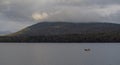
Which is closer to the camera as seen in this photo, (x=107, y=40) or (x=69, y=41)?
(x=107, y=40)

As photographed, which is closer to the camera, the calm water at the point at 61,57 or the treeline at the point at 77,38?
the calm water at the point at 61,57

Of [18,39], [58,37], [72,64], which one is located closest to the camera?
[72,64]

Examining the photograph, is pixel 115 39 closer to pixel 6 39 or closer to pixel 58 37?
pixel 58 37

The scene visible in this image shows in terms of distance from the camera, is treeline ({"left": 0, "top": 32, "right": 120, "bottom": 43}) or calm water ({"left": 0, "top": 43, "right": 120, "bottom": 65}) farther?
treeline ({"left": 0, "top": 32, "right": 120, "bottom": 43})

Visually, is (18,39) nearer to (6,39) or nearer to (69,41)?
(6,39)

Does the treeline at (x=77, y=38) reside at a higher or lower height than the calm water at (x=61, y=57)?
higher

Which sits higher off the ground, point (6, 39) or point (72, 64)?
point (6, 39)

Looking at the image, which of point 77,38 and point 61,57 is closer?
point 61,57

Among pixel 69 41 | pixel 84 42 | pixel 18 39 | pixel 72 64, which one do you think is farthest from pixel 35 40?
pixel 72 64

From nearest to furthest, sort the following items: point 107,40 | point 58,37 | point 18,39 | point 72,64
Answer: point 72,64, point 107,40, point 58,37, point 18,39

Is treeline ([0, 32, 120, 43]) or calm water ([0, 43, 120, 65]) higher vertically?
treeline ([0, 32, 120, 43])
